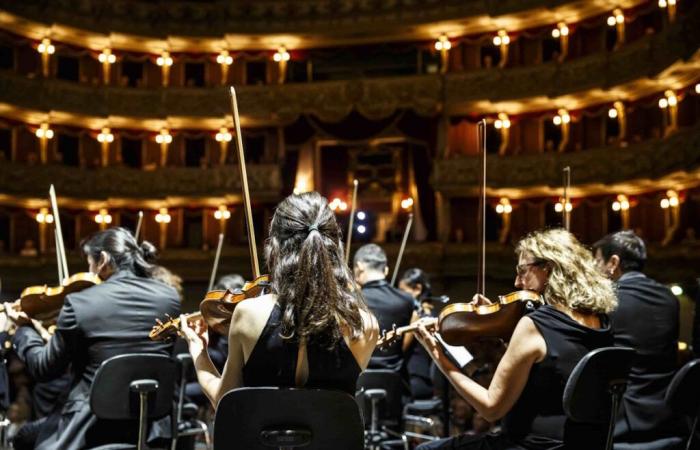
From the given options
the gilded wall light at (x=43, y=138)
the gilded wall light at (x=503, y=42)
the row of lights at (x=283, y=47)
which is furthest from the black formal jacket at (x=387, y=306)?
the gilded wall light at (x=43, y=138)

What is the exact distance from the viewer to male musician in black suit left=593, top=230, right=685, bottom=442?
4.12 metres

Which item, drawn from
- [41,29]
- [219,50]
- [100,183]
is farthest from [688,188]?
[41,29]

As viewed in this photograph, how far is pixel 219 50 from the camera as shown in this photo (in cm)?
2312

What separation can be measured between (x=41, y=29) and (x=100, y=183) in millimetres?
4190

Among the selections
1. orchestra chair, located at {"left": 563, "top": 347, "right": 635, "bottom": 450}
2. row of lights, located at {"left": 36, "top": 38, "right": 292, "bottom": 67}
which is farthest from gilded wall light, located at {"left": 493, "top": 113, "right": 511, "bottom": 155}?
orchestra chair, located at {"left": 563, "top": 347, "right": 635, "bottom": 450}

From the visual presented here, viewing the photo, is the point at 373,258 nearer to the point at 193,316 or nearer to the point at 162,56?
the point at 193,316

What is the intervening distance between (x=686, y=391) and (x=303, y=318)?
2.20 meters

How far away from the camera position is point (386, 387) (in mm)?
5848

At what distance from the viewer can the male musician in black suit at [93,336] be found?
398 centimetres

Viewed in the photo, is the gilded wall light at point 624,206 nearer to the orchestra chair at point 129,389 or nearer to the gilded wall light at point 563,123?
the gilded wall light at point 563,123

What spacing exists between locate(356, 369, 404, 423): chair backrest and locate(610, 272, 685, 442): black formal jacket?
1.89 m

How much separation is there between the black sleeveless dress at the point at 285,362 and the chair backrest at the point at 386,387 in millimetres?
3041

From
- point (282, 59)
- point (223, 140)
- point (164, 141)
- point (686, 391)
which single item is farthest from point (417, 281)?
point (164, 141)

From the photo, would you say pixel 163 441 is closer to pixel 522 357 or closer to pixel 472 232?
pixel 522 357
